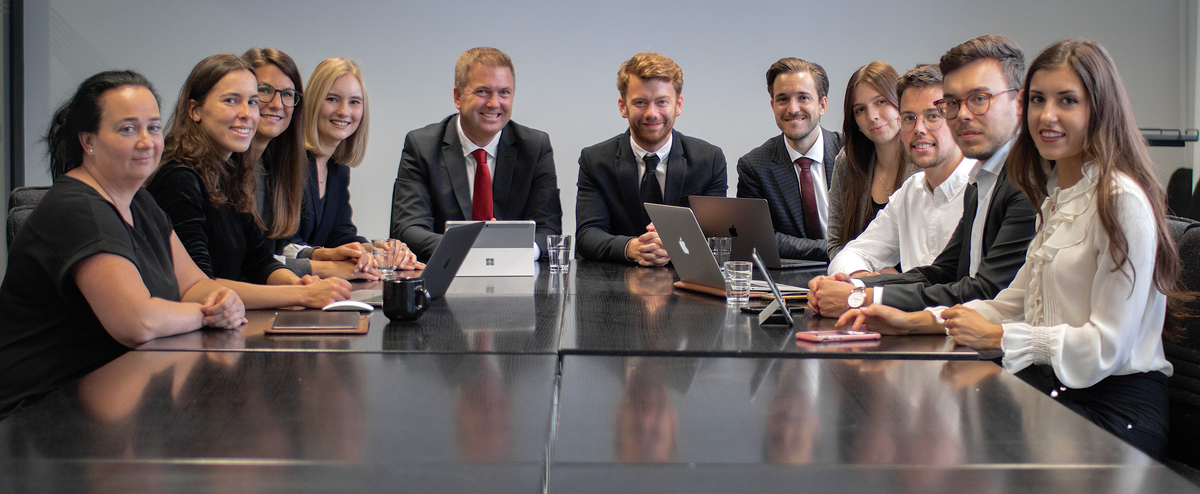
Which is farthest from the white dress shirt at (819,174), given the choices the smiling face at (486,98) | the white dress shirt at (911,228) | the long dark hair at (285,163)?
the long dark hair at (285,163)

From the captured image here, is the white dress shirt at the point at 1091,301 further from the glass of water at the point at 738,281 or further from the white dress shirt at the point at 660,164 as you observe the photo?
the white dress shirt at the point at 660,164

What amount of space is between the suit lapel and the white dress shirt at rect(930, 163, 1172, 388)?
2414 mm

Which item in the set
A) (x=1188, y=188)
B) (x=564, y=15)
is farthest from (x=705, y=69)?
(x=1188, y=188)

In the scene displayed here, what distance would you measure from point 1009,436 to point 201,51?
5.20m

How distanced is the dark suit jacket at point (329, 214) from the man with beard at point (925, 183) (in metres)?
2.08

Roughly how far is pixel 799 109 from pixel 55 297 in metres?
2.92

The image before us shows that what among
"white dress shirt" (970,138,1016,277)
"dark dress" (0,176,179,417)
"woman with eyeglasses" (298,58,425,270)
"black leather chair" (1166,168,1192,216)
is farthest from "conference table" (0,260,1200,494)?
"black leather chair" (1166,168,1192,216)

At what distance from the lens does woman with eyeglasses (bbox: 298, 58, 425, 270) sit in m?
3.50

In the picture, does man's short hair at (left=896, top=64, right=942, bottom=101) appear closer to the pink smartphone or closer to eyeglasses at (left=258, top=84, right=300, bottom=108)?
the pink smartphone

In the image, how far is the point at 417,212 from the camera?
354 centimetres

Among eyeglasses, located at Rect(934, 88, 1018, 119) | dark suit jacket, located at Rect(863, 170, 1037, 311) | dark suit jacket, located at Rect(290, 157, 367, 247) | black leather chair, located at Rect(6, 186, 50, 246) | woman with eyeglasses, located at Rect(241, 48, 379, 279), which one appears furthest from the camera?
dark suit jacket, located at Rect(290, 157, 367, 247)

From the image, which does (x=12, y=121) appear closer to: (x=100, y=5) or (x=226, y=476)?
(x=100, y=5)

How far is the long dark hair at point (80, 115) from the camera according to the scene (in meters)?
1.86

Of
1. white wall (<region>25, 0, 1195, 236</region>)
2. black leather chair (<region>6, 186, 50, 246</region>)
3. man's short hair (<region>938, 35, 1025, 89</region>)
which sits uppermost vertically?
white wall (<region>25, 0, 1195, 236</region>)
